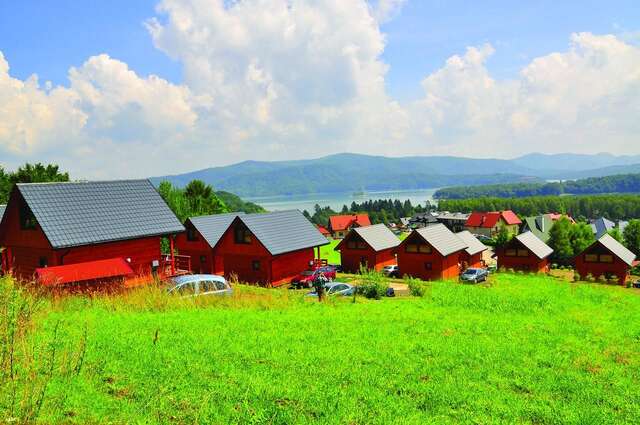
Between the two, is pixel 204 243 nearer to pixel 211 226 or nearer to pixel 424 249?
pixel 211 226

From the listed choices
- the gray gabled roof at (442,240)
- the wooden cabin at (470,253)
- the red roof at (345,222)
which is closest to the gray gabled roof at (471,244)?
the wooden cabin at (470,253)

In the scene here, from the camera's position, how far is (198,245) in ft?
140

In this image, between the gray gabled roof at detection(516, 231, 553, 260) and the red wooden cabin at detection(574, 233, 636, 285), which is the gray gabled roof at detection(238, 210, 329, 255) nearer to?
the gray gabled roof at detection(516, 231, 553, 260)

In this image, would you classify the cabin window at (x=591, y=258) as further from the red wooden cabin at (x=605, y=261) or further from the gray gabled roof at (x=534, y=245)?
the gray gabled roof at (x=534, y=245)

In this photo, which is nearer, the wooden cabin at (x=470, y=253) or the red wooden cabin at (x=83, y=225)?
the red wooden cabin at (x=83, y=225)

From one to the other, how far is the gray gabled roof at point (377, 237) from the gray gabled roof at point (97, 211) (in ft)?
93.6

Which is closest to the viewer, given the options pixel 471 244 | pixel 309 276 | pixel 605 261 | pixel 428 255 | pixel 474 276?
pixel 309 276

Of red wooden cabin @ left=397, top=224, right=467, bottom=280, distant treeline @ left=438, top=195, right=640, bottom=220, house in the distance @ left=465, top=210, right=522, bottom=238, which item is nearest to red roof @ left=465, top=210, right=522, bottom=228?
house in the distance @ left=465, top=210, right=522, bottom=238

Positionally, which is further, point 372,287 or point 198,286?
point 372,287

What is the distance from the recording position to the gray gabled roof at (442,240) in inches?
1832

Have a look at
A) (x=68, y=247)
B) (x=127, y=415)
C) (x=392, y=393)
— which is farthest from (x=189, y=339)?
(x=68, y=247)

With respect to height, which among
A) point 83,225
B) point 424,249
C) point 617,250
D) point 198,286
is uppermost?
point 83,225

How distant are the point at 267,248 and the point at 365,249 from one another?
18.5 m

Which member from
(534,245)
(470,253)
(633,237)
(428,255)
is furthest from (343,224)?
(428,255)
